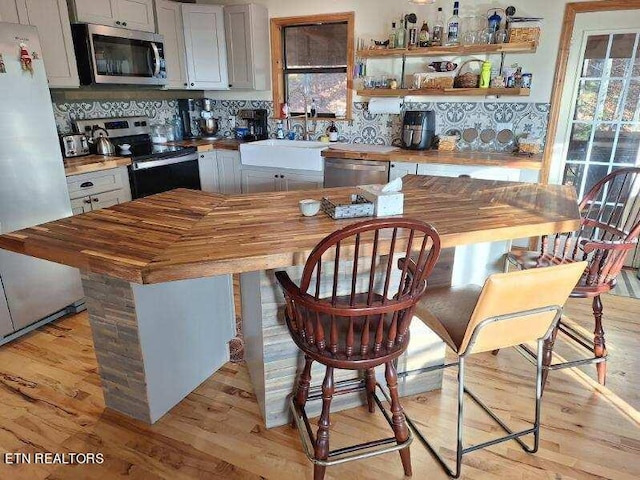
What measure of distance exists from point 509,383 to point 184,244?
5.90ft

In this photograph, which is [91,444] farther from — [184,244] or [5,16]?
[5,16]

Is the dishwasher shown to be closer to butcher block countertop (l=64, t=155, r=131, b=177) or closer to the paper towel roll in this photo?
the paper towel roll

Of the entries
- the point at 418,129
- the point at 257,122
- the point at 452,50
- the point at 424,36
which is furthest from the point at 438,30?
the point at 257,122

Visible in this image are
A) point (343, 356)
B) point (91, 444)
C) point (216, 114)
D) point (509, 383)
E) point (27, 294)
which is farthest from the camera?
point (216, 114)

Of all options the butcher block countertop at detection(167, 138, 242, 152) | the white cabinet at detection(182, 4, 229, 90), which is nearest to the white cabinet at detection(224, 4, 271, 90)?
the white cabinet at detection(182, 4, 229, 90)

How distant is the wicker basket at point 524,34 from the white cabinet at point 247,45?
2.36 metres

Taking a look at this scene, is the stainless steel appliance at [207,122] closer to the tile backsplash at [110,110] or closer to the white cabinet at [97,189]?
the tile backsplash at [110,110]

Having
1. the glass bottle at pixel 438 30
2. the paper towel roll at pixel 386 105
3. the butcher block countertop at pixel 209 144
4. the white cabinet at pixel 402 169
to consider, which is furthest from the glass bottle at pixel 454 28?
the butcher block countertop at pixel 209 144

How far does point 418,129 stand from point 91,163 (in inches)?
104

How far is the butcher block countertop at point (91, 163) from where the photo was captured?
3055 mm

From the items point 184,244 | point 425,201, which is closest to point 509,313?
point 425,201

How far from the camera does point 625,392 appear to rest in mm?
2205

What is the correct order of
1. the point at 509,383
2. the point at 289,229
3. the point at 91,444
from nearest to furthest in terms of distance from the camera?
the point at 289,229
the point at 91,444
the point at 509,383

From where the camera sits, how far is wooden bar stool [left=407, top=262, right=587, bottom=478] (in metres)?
1.43
